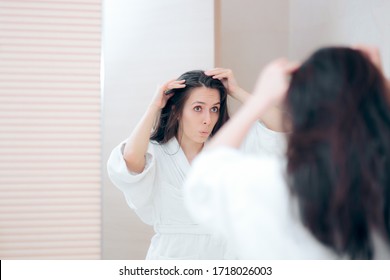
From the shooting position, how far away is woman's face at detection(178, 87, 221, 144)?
4.21 feet

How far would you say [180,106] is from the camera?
1.32 m

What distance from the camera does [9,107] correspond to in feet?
5.45

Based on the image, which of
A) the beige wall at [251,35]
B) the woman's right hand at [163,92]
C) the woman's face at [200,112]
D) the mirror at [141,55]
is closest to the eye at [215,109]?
the woman's face at [200,112]

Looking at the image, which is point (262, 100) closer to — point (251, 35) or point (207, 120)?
point (207, 120)

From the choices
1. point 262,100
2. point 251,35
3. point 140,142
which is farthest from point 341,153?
point 251,35

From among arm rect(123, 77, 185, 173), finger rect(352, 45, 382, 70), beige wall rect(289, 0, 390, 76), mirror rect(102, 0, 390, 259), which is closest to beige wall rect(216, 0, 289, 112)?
beige wall rect(289, 0, 390, 76)

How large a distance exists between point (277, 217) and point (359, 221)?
10cm

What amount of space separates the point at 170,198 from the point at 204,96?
273mm

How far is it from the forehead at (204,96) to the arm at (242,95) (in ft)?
0.13

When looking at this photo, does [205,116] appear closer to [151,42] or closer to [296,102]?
[151,42]

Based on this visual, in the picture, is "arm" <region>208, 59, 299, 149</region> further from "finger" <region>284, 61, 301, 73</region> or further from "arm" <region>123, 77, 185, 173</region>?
"arm" <region>123, 77, 185, 173</region>

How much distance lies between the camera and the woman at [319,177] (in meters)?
0.60
